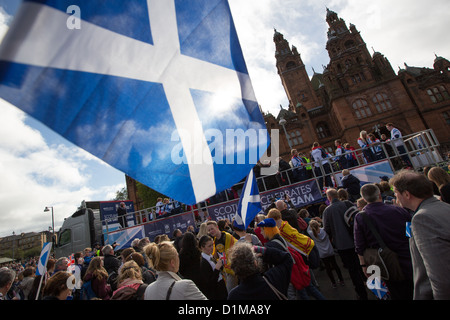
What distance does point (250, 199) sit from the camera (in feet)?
10.7

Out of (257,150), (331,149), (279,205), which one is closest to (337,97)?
(331,149)

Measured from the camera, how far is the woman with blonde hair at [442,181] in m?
3.12

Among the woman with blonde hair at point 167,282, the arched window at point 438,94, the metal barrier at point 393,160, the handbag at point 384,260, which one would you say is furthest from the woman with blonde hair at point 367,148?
the arched window at point 438,94

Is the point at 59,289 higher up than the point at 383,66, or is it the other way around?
the point at 383,66

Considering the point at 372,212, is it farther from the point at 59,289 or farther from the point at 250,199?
the point at 59,289

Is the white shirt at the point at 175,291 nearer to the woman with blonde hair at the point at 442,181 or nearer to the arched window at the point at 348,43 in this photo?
the woman with blonde hair at the point at 442,181

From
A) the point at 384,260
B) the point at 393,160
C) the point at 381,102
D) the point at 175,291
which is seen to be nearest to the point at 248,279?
the point at 175,291

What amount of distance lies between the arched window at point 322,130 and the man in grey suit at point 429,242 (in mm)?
33087

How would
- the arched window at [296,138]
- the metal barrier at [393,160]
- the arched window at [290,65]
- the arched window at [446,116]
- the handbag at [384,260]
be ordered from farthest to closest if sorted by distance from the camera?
the arched window at [290,65] < the arched window at [296,138] < the arched window at [446,116] < the metal barrier at [393,160] < the handbag at [384,260]

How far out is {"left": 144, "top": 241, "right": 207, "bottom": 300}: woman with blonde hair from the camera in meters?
1.94

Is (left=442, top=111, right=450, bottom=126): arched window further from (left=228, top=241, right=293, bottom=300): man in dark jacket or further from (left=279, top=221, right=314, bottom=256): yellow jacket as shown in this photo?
(left=228, top=241, right=293, bottom=300): man in dark jacket

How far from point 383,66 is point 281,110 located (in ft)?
45.6

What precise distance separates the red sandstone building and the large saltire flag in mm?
26947

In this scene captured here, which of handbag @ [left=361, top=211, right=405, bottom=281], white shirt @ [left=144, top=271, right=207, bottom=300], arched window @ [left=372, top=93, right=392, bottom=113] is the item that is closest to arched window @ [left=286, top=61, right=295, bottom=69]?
arched window @ [left=372, top=93, right=392, bottom=113]
